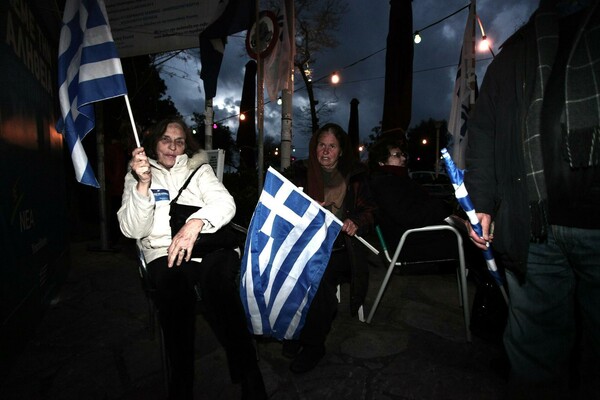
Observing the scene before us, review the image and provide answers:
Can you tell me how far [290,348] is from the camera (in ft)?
7.50

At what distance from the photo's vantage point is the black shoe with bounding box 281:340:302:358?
227 cm

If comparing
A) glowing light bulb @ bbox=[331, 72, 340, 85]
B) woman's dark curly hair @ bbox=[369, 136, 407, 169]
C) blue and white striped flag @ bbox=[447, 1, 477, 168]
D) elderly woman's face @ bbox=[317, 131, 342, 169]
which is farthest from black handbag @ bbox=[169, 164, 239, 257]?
glowing light bulb @ bbox=[331, 72, 340, 85]

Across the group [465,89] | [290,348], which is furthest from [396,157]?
[465,89]

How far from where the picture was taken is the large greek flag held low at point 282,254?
2016 mm

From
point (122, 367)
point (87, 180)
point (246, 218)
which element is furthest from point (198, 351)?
point (246, 218)

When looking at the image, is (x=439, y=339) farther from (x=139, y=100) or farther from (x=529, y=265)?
(x=139, y=100)

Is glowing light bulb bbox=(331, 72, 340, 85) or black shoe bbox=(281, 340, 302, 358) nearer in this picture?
black shoe bbox=(281, 340, 302, 358)

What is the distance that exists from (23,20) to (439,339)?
398 cm

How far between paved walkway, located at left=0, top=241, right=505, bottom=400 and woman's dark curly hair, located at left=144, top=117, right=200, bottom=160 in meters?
1.46

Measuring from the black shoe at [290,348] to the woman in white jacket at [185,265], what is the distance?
0.44m

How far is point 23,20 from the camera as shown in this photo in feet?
8.00

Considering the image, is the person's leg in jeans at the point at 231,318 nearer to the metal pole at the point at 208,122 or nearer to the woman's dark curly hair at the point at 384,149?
the woman's dark curly hair at the point at 384,149

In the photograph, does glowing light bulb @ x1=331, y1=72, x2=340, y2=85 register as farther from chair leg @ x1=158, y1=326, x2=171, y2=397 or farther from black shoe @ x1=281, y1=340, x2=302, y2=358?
chair leg @ x1=158, y1=326, x2=171, y2=397

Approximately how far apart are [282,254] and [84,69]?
5.82ft
